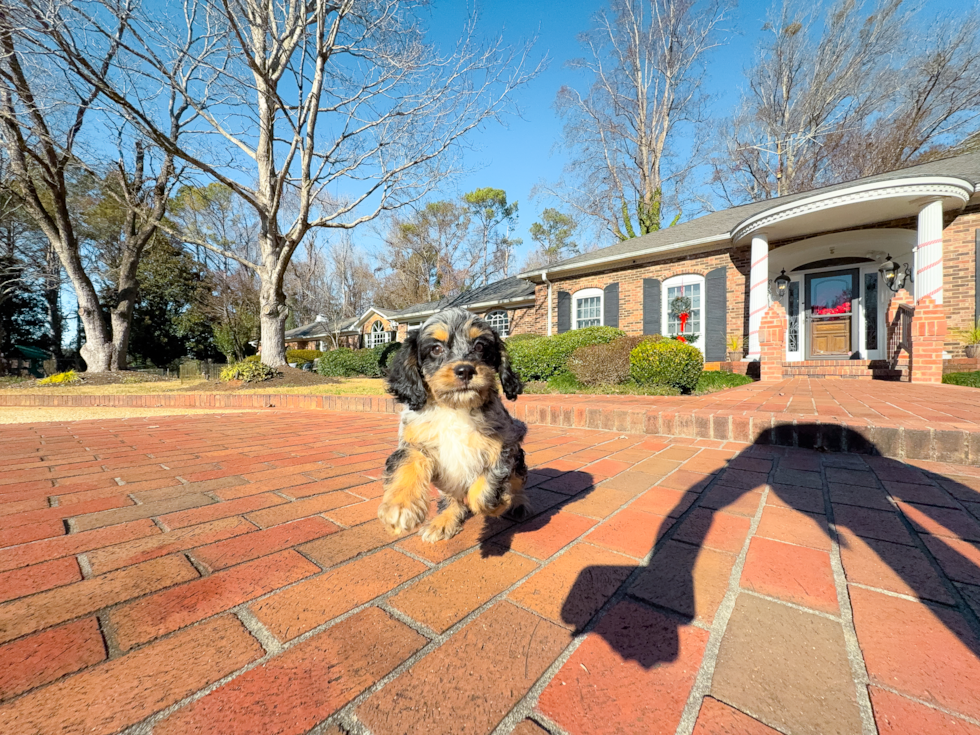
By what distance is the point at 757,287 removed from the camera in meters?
10.8

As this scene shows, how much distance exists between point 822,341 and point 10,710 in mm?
17065

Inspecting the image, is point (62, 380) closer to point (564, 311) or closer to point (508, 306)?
point (508, 306)

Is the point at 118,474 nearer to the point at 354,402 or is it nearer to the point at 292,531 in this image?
the point at 292,531

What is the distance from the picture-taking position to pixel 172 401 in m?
7.93

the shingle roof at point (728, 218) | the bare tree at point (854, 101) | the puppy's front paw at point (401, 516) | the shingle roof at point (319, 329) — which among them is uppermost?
the bare tree at point (854, 101)

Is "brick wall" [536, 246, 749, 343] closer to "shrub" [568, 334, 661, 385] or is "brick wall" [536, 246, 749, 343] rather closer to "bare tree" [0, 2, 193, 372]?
"shrub" [568, 334, 661, 385]

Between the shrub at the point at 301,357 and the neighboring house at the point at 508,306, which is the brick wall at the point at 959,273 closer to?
the neighboring house at the point at 508,306

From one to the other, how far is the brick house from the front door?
0.03m

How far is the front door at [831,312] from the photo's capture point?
40.0ft

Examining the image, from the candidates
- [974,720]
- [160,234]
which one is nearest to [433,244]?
[160,234]

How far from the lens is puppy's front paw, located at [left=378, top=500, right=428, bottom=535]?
174 centimetres

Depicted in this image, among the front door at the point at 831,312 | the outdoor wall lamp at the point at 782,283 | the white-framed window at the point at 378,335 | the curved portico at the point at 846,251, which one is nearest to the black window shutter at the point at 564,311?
the curved portico at the point at 846,251

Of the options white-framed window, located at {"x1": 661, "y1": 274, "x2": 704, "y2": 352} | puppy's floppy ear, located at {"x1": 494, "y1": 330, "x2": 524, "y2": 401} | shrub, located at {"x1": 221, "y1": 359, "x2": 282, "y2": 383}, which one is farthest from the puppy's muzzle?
white-framed window, located at {"x1": 661, "y1": 274, "x2": 704, "y2": 352}

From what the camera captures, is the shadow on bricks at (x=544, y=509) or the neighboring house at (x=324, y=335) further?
the neighboring house at (x=324, y=335)
